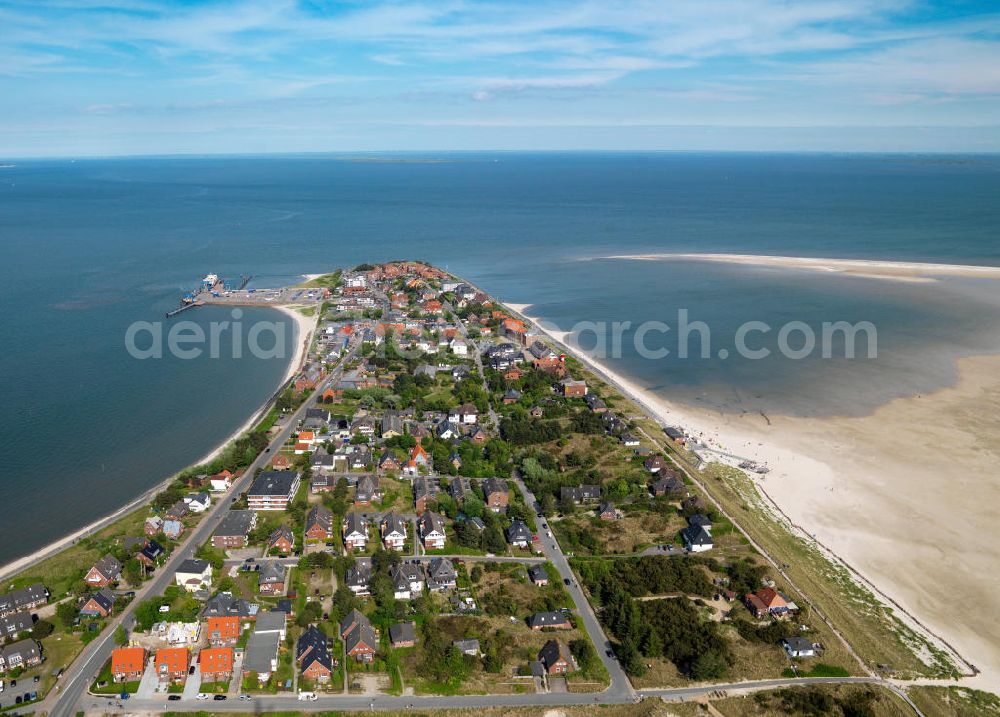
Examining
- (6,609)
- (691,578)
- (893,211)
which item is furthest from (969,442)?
(893,211)

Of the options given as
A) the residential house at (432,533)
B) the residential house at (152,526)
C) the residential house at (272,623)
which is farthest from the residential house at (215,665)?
the residential house at (152,526)

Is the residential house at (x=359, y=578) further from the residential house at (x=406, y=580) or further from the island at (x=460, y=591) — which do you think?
the residential house at (x=406, y=580)

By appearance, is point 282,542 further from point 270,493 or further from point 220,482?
point 220,482

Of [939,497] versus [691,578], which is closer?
[691,578]

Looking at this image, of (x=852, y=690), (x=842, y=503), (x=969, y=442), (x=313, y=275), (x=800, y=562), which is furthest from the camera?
(x=313, y=275)

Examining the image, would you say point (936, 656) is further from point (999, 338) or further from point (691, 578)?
point (999, 338)

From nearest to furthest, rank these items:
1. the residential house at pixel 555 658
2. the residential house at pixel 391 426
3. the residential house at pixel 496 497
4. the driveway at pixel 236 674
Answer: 1. the driveway at pixel 236 674
2. the residential house at pixel 555 658
3. the residential house at pixel 496 497
4. the residential house at pixel 391 426

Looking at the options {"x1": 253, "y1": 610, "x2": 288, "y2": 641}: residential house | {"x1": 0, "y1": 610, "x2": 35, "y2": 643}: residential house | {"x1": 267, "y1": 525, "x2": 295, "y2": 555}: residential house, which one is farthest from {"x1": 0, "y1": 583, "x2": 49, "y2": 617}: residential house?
{"x1": 253, "y1": 610, "x2": 288, "y2": 641}: residential house
